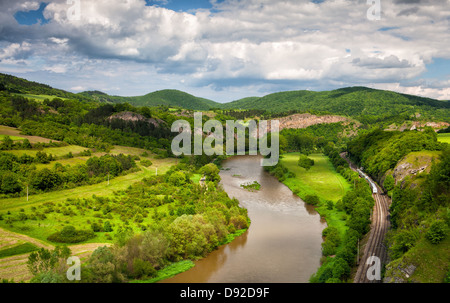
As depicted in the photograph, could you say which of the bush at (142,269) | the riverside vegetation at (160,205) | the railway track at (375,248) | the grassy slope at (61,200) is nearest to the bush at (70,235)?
the riverside vegetation at (160,205)

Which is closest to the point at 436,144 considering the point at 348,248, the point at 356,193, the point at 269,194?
the point at 356,193

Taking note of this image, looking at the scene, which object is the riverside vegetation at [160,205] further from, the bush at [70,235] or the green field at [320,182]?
the green field at [320,182]

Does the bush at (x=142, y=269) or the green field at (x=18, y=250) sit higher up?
→ the green field at (x=18, y=250)

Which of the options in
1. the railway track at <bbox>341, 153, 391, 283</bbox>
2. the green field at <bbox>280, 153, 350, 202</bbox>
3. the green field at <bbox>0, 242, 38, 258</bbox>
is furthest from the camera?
the green field at <bbox>280, 153, 350, 202</bbox>

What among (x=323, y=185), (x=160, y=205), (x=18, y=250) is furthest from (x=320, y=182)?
(x=18, y=250)

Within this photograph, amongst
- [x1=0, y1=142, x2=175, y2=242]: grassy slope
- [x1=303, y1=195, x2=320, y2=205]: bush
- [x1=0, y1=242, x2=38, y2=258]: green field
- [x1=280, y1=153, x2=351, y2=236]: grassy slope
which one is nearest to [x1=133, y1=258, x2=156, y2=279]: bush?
[x1=0, y1=142, x2=175, y2=242]: grassy slope

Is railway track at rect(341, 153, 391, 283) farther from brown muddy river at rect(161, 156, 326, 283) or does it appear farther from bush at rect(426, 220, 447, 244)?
bush at rect(426, 220, 447, 244)
